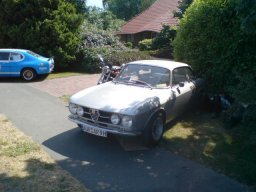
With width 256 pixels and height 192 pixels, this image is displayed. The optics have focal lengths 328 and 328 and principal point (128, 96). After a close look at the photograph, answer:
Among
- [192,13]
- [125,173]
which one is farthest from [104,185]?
[192,13]

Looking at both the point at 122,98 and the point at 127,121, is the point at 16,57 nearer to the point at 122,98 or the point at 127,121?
the point at 122,98

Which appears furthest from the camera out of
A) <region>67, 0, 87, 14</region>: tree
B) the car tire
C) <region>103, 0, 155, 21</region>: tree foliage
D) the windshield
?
<region>103, 0, 155, 21</region>: tree foliage

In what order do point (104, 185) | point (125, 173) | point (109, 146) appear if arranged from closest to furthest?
point (104, 185)
point (125, 173)
point (109, 146)

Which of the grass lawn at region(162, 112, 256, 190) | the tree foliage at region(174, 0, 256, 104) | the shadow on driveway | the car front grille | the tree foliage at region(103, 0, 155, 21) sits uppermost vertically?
the tree foliage at region(103, 0, 155, 21)

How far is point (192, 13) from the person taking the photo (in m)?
10.3

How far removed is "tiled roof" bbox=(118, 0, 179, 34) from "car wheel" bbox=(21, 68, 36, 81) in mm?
20255

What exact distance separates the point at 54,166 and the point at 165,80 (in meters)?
3.22

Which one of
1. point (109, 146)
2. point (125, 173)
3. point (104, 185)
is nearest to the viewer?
point (104, 185)

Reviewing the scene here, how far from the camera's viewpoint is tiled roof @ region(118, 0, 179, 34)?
1316 inches

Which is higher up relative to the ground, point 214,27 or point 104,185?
point 214,27

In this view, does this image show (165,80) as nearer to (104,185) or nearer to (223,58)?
(223,58)

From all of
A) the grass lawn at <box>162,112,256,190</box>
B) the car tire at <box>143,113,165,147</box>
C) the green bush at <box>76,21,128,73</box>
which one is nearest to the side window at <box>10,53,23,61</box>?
the green bush at <box>76,21,128,73</box>

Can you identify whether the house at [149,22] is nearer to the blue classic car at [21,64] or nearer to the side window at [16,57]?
the blue classic car at [21,64]

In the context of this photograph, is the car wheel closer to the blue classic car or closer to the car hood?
the blue classic car
